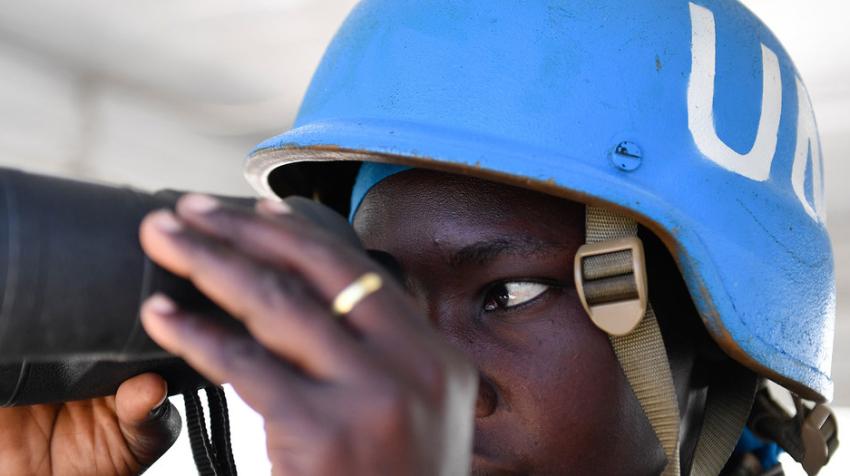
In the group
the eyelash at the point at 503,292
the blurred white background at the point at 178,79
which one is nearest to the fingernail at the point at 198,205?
the eyelash at the point at 503,292

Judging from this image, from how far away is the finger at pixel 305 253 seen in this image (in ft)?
1.81

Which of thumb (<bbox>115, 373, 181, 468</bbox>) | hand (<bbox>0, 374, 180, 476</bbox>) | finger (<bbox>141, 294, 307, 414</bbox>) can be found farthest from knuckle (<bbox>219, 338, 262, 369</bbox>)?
hand (<bbox>0, 374, 180, 476</bbox>)

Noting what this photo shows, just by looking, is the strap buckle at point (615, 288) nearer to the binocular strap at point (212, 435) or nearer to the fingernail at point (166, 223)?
the binocular strap at point (212, 435)

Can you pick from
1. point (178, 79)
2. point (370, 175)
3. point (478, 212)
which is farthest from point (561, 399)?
point (178, 79)

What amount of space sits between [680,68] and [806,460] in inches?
24.0

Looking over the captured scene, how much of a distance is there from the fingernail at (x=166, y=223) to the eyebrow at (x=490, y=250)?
580 millimetres

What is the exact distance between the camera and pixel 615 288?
1075 mm

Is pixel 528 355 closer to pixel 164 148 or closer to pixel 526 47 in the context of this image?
pixel 526 47

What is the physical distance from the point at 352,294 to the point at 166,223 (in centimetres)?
11

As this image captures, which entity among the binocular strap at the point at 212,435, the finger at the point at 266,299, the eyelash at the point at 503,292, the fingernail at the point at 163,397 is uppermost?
the finger at the point at 266,299

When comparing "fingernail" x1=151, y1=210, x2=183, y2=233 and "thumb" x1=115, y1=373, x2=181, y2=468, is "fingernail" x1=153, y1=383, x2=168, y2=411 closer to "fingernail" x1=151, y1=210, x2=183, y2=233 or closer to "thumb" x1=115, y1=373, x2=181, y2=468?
"thumb" x1=115, y1=373, x2=181, y2=468

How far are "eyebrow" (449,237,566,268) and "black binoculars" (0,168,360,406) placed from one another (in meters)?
0.45

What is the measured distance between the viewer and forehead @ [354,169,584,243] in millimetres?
1125

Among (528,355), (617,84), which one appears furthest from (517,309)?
(617,84)
